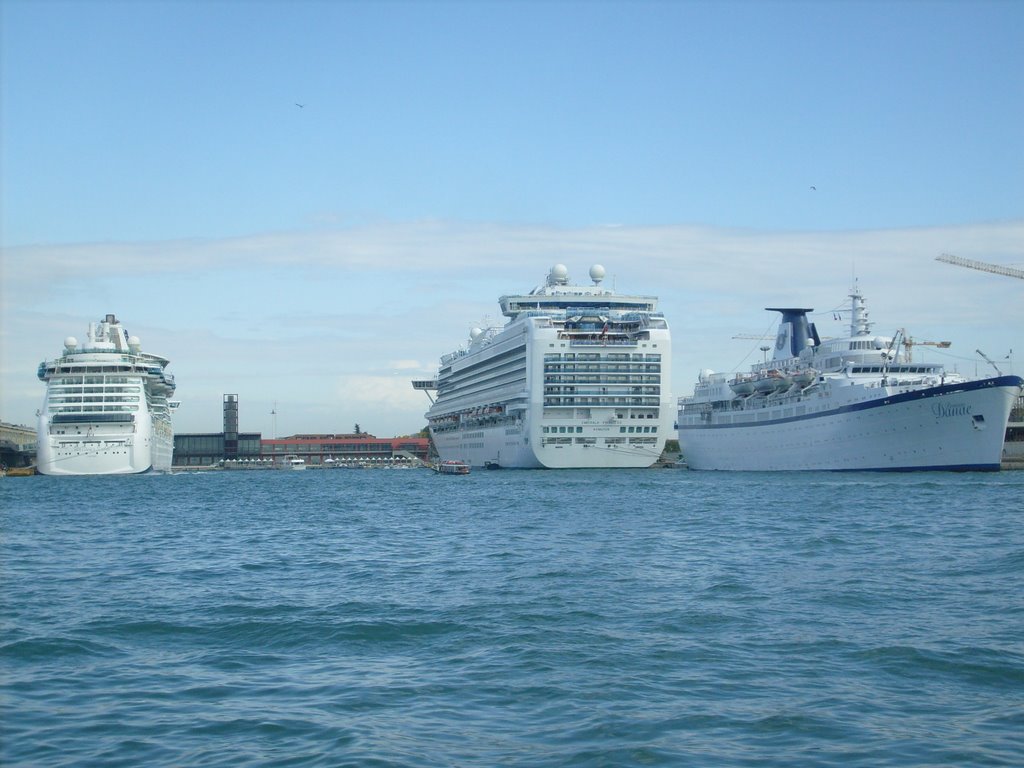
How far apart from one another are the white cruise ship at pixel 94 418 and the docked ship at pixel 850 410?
52.5 meters

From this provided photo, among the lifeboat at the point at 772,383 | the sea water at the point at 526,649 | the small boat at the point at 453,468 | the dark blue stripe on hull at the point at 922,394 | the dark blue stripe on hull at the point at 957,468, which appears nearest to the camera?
the sea water at the point at 526,649

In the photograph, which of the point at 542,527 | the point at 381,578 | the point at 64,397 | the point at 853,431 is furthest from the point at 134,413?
the point at 381,578

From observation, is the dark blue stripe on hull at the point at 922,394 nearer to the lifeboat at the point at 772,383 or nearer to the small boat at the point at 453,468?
the lifeboat at the point at 772,383

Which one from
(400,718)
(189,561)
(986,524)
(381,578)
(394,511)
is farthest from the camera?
(394,511)

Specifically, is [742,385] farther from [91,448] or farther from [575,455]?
[91,448]

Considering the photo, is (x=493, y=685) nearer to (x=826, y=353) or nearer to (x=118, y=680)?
(x=118, y=680)

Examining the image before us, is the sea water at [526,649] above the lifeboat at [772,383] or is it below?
below

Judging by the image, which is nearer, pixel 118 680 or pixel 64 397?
pixel 118 680

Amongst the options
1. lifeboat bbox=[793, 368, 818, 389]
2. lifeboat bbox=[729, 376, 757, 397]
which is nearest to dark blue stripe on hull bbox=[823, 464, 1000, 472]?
lifeboat bbox=[793, 368, 818, 389]

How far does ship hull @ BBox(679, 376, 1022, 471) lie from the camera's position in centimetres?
6850

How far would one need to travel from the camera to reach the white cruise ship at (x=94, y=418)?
91125mm

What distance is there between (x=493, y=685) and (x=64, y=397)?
87771 mm

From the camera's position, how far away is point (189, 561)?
2823 cm

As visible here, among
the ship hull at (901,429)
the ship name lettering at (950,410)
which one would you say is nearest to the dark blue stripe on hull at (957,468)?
the ship hull at (901,429)
